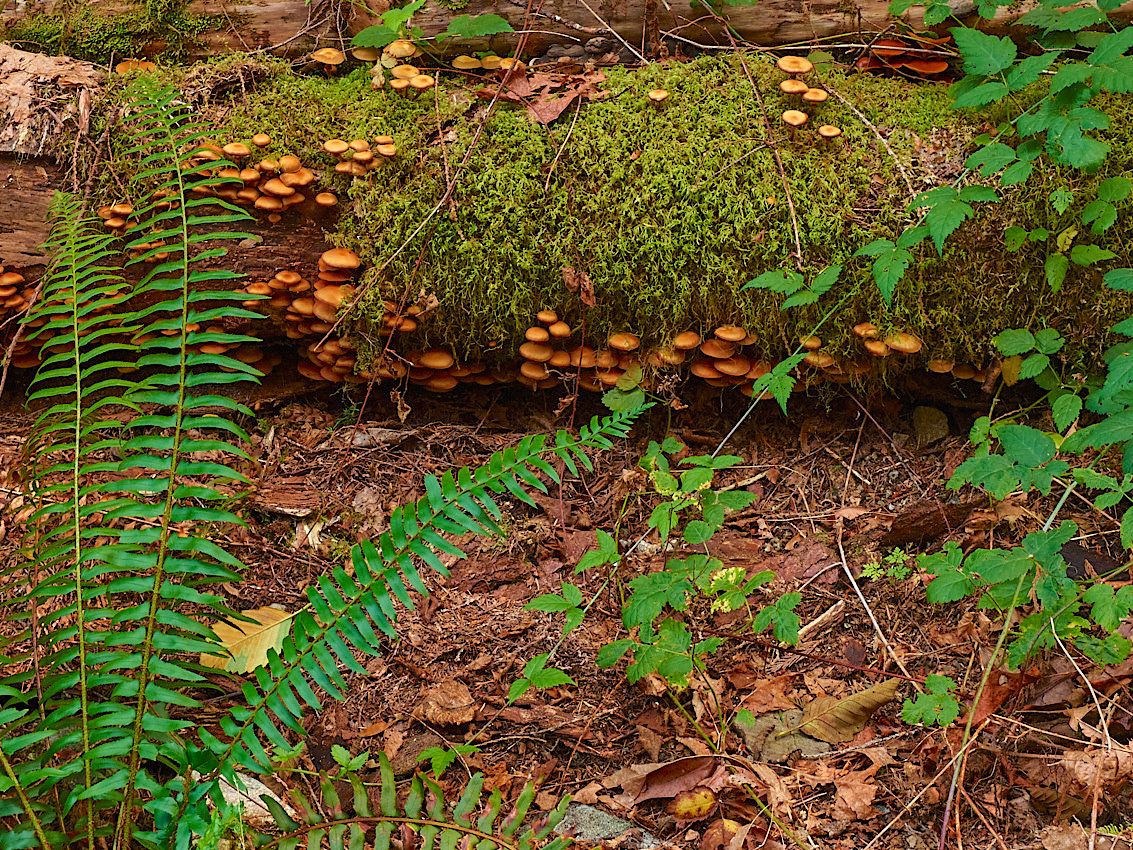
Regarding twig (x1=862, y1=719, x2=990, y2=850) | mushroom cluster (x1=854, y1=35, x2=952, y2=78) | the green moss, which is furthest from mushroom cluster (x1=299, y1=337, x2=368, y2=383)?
mushroom cluster (x1=854, y1=35, x2=952, y2=78)

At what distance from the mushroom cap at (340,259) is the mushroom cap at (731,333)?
164cm

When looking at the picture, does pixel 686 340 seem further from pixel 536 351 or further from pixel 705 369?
pixel 536 351

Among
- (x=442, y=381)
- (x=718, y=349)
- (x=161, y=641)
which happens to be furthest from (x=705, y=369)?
(x=161, y=641)

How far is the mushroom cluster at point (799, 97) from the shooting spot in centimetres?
351

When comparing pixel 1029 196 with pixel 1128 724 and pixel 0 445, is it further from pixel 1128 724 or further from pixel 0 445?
pixel 0 445

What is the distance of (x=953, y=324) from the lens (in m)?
3.52

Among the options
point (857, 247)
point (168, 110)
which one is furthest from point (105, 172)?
point (857, 247)

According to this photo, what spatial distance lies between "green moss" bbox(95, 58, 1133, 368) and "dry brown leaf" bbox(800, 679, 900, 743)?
1.50 m

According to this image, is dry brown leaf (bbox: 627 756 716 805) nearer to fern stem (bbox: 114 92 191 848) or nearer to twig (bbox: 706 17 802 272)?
fern stem (bbox: 114 92 191 848)

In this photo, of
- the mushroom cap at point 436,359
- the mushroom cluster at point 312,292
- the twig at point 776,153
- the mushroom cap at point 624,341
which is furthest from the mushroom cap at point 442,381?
the twig at point 776,153

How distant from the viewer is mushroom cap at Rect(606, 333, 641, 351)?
11.8 ft

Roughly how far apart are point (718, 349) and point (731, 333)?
11 cm

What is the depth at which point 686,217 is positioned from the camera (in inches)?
136

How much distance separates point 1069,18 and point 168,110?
3.50 m
